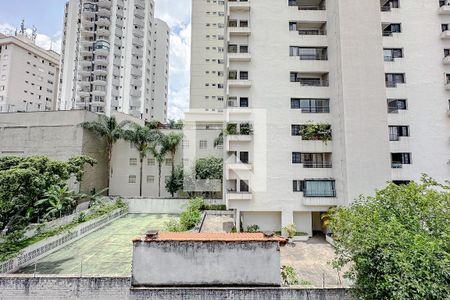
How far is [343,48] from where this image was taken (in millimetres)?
19250

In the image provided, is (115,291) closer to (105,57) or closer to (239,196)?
(239,196)

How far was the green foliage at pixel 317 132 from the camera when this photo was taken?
2066cm

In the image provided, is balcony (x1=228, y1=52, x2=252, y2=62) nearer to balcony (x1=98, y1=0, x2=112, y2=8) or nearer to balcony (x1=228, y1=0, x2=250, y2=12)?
balcony (x1=228, y1=0, x2=250, y2=12)

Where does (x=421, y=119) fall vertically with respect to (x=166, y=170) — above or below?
above

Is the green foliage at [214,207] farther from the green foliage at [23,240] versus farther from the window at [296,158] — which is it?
the green foliage at [23,240]

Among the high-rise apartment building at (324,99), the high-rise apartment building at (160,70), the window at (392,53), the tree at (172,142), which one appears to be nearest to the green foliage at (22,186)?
the high-rise apartment building at (324,99)

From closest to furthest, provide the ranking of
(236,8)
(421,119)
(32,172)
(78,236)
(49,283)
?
1. (49,283)
2. (32,172)
3. (78,236)
4. (421,119)
5. (236,8)

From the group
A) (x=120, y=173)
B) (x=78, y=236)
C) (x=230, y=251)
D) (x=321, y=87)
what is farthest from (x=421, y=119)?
(x=120, y=173)

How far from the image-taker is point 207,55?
167 feet

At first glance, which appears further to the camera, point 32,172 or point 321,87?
point 321,87

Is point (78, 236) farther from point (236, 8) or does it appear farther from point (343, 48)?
point (343, 48)

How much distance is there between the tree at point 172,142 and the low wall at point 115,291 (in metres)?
21.9

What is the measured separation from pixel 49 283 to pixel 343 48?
21.7 meters

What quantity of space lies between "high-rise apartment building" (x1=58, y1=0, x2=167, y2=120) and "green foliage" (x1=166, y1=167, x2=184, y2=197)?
93.0 ft
